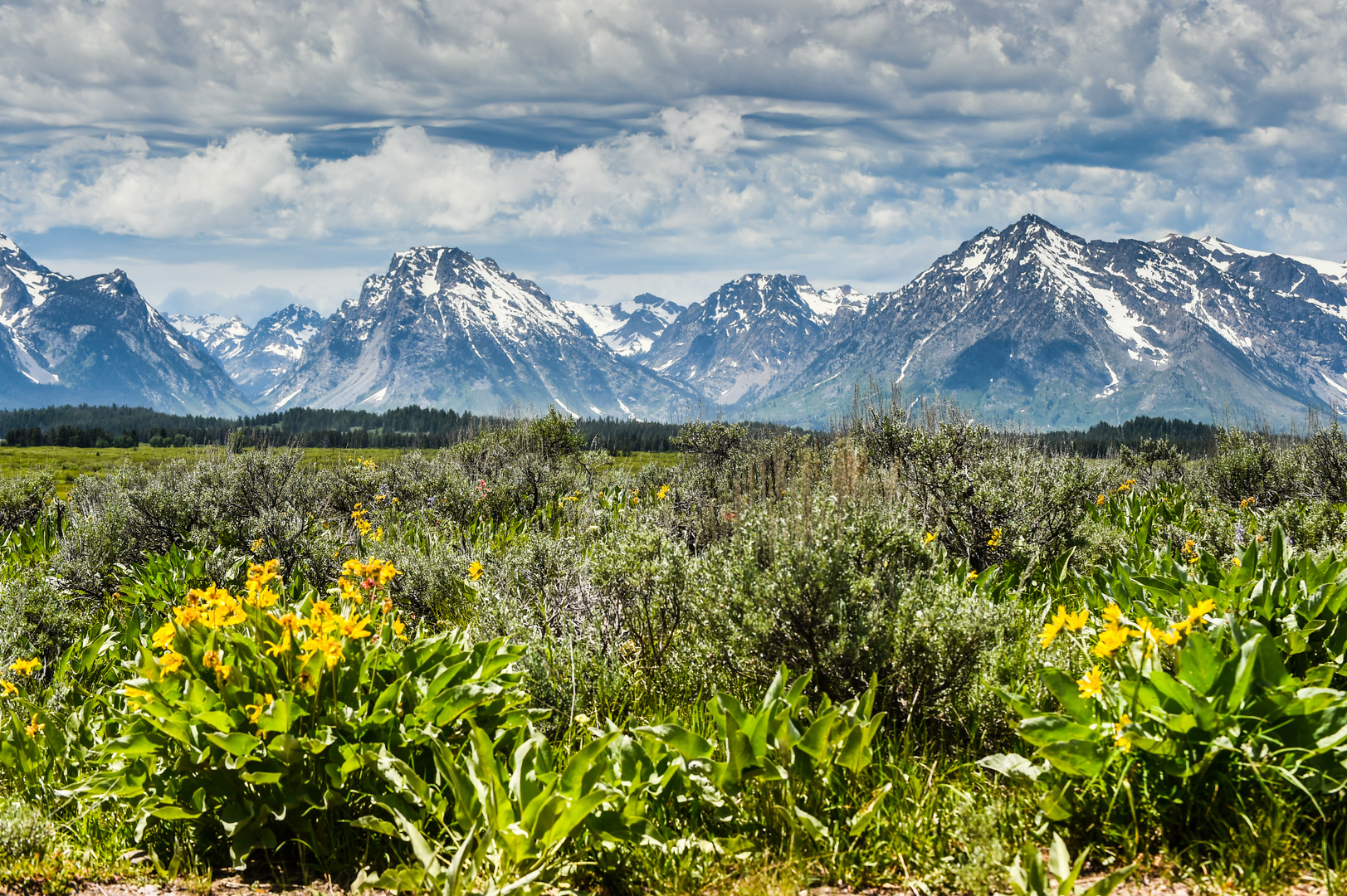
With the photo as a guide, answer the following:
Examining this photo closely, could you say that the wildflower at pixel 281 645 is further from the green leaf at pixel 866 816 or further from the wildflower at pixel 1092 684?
the wildflower at pixel 1092 684

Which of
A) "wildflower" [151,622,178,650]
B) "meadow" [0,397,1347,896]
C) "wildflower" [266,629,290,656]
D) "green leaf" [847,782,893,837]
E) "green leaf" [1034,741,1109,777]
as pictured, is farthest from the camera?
"wildflower" [151,622,178,650]

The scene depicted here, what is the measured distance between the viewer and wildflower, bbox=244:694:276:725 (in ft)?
11.0

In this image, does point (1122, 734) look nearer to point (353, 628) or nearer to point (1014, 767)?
point (1014, 767)

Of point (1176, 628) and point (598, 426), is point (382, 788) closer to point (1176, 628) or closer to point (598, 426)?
point (1176, 628)

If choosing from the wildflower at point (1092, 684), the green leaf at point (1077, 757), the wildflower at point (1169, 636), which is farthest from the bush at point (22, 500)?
the wildflower at point (1169, 636)

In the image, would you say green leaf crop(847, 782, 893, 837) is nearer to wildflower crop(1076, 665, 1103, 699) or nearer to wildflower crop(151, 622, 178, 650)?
wildflower crop(1076, 665, 1103, 699)

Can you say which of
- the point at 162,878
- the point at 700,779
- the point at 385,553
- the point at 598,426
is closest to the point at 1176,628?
the point at 700,779

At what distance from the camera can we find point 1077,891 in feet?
9.32

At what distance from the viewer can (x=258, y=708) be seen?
3.42 m

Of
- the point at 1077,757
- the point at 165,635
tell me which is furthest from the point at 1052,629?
the point at 165,635

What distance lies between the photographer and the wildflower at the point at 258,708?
3342 millimetres

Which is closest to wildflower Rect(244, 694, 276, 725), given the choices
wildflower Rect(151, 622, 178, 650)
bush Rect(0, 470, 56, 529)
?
wildflower Rect(151, 622, 178, 650)

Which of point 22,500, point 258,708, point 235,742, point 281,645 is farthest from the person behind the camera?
point 22,500

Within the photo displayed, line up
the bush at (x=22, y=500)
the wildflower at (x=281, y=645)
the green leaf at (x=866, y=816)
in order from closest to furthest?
the green leaf at (x=866, y=816)
the wildflower at (x=281, y=645)
the bush at (x=22, y=500)
